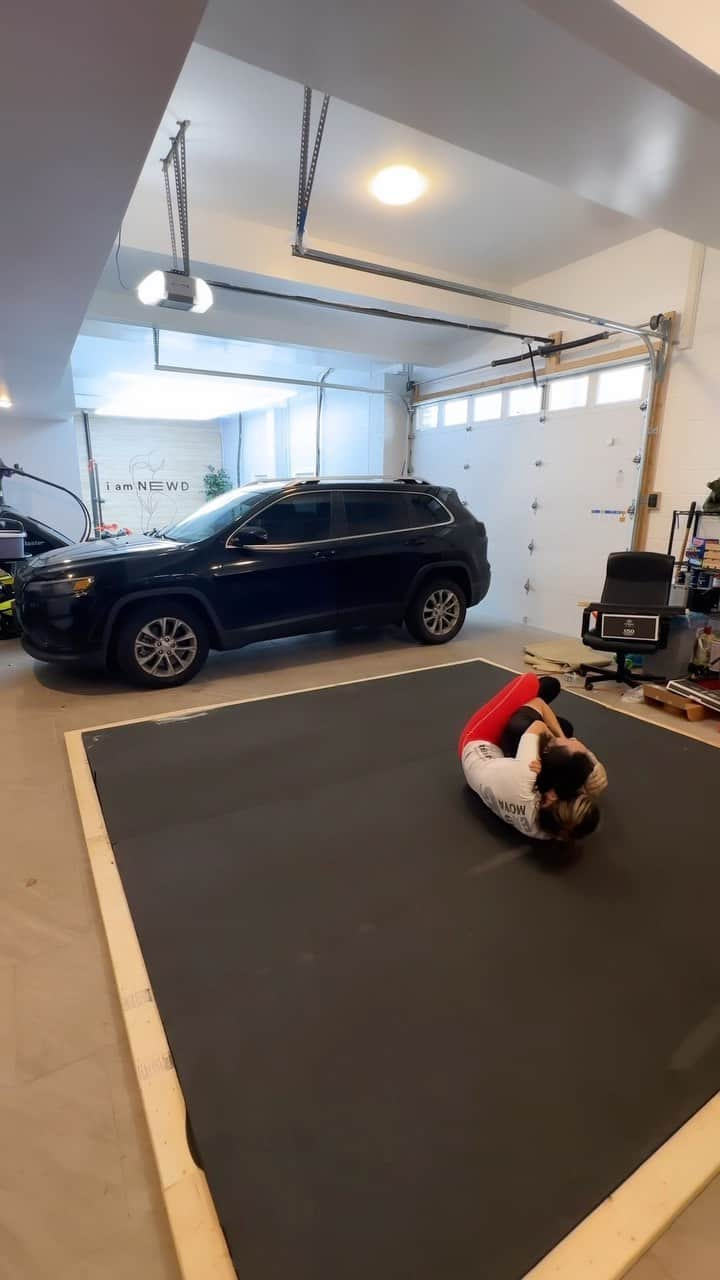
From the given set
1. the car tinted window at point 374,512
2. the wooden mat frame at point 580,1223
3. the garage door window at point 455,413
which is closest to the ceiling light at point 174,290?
the car tinted window at point 374,512

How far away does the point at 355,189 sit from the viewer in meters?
4.27

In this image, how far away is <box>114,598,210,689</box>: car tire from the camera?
160 inches

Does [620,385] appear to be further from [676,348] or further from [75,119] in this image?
[75,119]

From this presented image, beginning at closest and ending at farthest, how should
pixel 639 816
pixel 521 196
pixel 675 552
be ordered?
pixel 639 816 → pixel 521 196 → pixel 675 552

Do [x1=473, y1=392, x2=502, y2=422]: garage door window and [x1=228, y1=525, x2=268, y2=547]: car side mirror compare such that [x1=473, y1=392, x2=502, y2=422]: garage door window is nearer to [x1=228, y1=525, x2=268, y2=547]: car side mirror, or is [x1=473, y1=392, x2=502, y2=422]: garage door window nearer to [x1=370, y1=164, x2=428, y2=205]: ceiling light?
[x1=370, y1=164, x2=428, y2=205]: ceiling light

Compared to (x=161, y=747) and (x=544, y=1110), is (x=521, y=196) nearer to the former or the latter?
(x=161, y=747)

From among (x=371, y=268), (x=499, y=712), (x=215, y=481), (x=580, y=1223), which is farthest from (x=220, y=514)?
(x=215, y=481)

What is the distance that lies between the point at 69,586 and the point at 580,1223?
153 inches

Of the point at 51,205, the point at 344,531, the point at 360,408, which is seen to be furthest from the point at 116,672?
the point at 360,408

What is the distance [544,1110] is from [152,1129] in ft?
2.87

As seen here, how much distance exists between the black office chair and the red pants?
1.85 m

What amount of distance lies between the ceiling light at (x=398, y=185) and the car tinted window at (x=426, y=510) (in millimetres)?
2200

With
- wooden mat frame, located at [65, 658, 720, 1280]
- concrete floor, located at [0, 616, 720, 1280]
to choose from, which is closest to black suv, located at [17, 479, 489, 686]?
concrete floor, located at [0, 616, 720, 1280]

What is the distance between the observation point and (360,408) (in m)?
9.16
